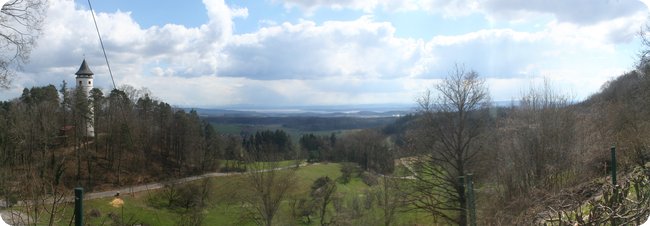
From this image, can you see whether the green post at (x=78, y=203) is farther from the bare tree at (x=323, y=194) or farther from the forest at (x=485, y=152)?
the bare tree at (x=323, y=194)

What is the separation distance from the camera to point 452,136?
53.2ft

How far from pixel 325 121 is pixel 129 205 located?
2497 inches

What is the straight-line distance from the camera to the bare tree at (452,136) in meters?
16.0

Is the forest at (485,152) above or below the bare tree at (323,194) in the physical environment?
above

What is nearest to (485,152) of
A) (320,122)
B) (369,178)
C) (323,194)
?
(323,194)

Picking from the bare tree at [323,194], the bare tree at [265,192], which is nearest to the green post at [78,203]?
the bare tree at [265,192]

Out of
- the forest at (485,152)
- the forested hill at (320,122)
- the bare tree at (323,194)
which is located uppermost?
the forest at (485,152)

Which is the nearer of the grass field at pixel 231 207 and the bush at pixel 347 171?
the grass field at pixel 231 207

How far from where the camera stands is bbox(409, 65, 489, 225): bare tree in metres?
16.0

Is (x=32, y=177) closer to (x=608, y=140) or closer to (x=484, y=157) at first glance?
(x=608, y=140)

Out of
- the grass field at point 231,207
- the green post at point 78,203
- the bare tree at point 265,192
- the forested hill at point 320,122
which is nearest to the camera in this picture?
the green post at point 78,203

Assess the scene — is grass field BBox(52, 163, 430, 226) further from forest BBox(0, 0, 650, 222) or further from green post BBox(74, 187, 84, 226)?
green post BBox(74, 187, 84, 226)

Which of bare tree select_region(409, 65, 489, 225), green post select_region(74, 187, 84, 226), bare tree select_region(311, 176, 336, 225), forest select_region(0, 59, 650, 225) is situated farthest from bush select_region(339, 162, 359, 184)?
green post select_region(74, 187, 84, 226)

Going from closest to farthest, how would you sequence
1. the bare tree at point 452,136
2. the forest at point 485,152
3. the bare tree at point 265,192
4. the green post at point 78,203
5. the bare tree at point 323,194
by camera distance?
the green post at point 78,203
the forest at point 485,152
the bare tree at point 452,136
the bare tree at point 265,192
the bare tree at point 323,194
